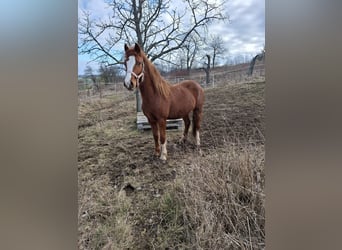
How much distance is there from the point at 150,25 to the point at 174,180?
0.81 metres

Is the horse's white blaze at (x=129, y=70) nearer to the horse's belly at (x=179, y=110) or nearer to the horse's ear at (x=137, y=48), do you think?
the horse's ear at (x=137, y=48)

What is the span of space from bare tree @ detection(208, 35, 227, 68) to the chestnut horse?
19cm

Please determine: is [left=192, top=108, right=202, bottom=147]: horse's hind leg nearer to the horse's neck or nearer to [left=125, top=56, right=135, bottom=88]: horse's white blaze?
the horse's neck

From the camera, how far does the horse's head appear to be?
5.37 ft

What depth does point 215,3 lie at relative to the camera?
1.63m

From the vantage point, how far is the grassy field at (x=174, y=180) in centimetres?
161

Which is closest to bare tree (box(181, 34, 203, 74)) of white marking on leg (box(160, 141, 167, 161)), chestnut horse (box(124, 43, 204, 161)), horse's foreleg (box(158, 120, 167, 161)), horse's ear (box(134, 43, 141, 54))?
chestnut horse (box(124, 43, 204, 161))

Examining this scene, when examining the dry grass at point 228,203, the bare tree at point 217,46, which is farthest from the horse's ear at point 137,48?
the dry grass at point 228,203

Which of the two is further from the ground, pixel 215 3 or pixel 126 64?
pixel 215 3
